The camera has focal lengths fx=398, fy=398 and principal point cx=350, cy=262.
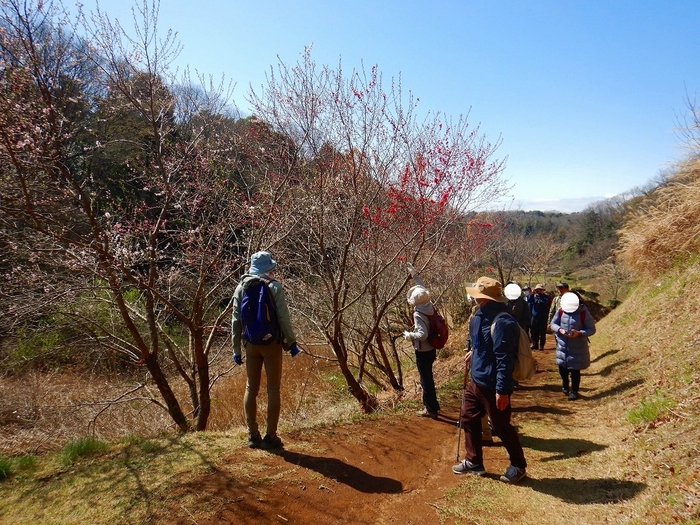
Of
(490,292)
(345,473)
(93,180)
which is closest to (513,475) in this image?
(345,473)

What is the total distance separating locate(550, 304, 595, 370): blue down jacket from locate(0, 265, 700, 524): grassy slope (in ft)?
2.11

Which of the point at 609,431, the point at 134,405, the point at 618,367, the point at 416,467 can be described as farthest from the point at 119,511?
the point at 618,367

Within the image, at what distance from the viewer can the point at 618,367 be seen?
6.65 m

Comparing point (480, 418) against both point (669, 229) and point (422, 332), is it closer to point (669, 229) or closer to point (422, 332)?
point (422, 332)

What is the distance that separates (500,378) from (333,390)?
665cm

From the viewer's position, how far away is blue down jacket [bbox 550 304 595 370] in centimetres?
588

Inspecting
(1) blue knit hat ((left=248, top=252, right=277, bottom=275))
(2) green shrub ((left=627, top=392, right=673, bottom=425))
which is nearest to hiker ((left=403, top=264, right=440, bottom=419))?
(1) blue knit hat ((left=248, top=252, right=277, bottom=275))

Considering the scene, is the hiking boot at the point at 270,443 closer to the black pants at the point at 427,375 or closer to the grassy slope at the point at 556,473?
the grassy slope at the point at 556,473

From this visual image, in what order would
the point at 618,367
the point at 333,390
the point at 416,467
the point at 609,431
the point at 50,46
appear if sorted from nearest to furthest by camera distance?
the point at 416,467
the point at 609,431
the point at 50,46
the point at 618,367
the point at 333,390

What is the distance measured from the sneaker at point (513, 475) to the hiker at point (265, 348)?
6.95 feet

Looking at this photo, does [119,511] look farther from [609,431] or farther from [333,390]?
[333,390]

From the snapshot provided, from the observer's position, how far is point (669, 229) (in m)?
9.12

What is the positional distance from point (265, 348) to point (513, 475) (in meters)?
2.45

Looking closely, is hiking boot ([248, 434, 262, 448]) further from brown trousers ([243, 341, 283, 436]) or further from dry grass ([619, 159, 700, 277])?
dry grass ([619, 159, 700, 277])
